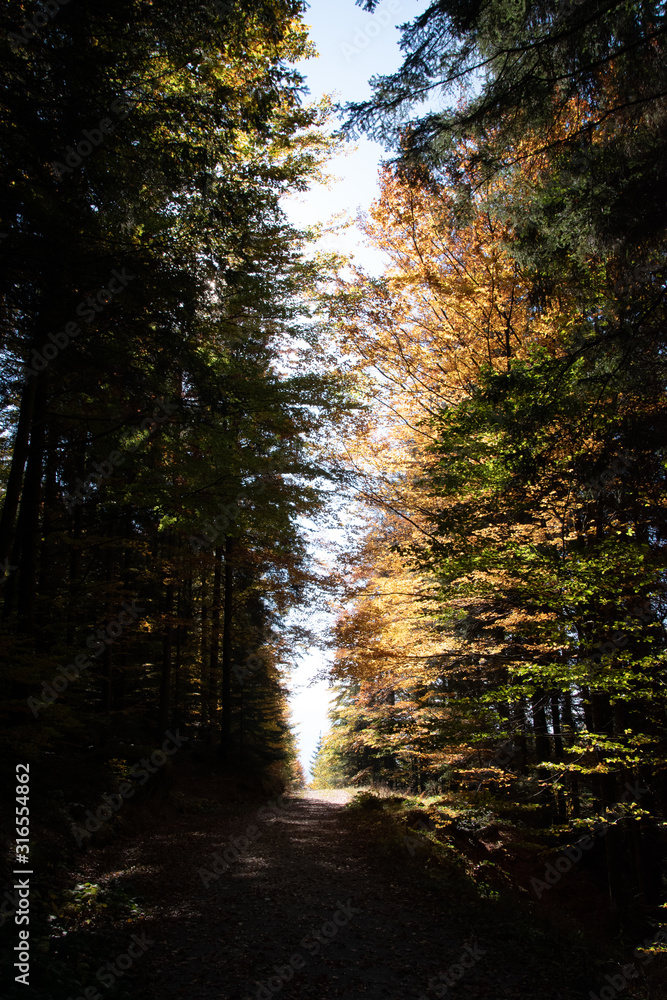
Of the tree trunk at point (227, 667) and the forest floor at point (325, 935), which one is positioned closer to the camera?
the forest floor at point (325, 935)

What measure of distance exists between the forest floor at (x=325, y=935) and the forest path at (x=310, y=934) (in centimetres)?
2

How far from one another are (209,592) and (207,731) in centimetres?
525

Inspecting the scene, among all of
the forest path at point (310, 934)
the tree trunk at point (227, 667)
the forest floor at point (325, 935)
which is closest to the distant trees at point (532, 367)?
the forest floor at point (325, 935)

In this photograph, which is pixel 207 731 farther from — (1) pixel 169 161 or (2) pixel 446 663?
(1) pixel 169 161

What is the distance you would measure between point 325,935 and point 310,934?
6.7 inches

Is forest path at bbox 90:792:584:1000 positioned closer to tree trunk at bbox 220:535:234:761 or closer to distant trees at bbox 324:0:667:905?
distant trees at bbox 324:0:667:905

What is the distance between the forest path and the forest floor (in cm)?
2

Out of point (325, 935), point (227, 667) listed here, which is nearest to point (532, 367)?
point (325, 935)

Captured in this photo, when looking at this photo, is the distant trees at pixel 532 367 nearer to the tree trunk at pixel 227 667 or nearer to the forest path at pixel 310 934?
the forest path at pixel 310 934

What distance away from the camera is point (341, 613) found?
44.1ft

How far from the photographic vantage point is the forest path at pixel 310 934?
4.37 meters

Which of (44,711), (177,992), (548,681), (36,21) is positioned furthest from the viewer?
(548,681)

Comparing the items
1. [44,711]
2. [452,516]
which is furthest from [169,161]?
[44,711]

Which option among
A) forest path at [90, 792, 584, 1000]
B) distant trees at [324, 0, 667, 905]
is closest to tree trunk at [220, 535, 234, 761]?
distant trees at [324, 0, 667, 905]
